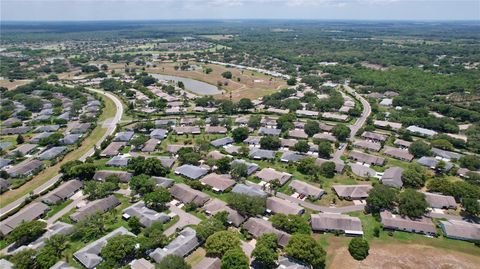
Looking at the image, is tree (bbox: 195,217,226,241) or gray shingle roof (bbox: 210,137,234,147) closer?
tree (bbox: 195,217,226,241)

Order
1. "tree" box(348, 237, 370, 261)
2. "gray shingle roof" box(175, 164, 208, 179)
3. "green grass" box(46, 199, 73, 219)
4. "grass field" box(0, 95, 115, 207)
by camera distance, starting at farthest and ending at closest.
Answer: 1. "gray shingle roof" box(175, 164, 208, 179)
2. "grass field" box(0, 95, 115, 207)
3. "green grass" box(46, 199, 73, 219)
4. "tree" box(348, 237, 370, 261)

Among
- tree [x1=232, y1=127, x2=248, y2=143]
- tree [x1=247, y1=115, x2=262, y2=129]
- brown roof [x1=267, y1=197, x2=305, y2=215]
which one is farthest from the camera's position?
tree [x1=247, y1=115, x2=262, y2=129]

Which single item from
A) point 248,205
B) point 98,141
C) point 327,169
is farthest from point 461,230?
point 98,141

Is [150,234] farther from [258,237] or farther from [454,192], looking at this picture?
[454,192]

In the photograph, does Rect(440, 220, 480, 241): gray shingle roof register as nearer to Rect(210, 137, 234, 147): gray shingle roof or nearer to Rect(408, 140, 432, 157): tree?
Rect(408, 140, 432, 157): tree

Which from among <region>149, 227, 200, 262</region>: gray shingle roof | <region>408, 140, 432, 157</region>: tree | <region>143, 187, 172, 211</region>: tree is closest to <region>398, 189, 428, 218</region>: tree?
<region>408, 140, 432, 157</region>: tree

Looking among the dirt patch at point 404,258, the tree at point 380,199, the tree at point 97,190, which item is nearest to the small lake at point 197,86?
the tree at point 97,190

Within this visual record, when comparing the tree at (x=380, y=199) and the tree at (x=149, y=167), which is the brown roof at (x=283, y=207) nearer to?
the tree at (x=380, y=199)
